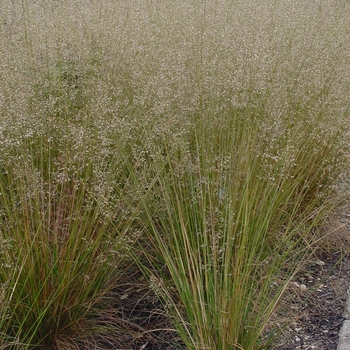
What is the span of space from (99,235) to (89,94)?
87cm

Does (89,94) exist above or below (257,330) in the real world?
above

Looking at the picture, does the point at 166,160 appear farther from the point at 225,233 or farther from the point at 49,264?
the point at 49,264

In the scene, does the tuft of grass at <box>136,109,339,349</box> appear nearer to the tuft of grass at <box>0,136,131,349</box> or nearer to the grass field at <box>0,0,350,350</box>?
Answer: the grass field at <box>0,0,350,350</box>

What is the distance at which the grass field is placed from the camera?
6.93 ft

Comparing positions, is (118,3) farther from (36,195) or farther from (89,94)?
(36,195)

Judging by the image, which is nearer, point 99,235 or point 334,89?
point 99,235

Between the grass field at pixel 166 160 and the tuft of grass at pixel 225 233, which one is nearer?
the tuft of grass at pixel 225 233

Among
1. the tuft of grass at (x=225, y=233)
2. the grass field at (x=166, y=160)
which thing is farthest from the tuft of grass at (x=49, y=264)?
the tuft of grass at (x=225, y=233)

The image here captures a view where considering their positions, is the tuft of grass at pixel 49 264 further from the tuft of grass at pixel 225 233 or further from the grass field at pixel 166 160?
the tuft of grass at pixel 225 233

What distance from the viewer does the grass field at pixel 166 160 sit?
6.93 feet

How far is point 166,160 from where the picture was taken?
2535 mm

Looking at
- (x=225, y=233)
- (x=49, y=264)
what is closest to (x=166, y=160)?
(x=225, y=233)

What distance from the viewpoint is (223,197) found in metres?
2.29

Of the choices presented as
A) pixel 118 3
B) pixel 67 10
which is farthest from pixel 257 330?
pixel 118 3
